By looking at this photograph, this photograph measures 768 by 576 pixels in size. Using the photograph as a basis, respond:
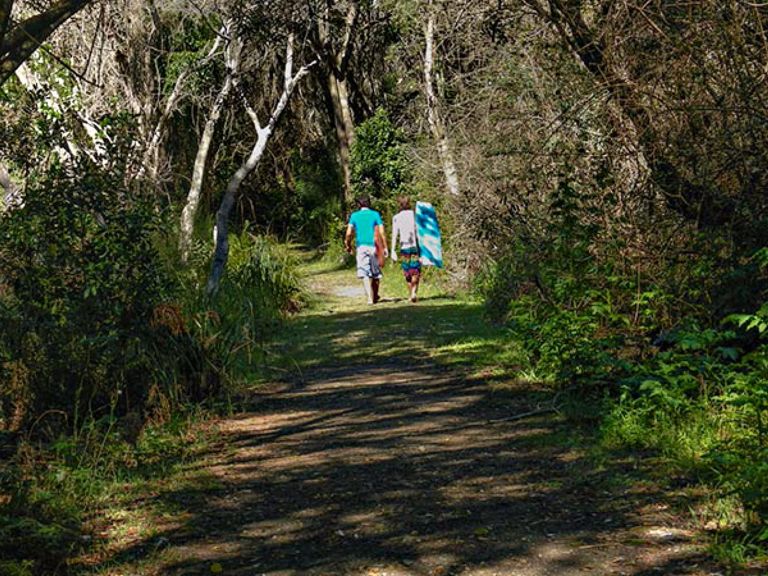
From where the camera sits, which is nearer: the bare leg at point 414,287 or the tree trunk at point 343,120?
the bare leg at point 414,287

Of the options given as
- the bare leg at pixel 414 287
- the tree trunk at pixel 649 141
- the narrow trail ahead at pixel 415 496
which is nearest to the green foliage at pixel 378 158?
the bare leg at pixel 414 287

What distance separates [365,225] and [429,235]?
7.17 ft

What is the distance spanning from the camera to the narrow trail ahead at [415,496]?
6305 mm

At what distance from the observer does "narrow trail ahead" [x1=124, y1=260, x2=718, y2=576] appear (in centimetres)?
630

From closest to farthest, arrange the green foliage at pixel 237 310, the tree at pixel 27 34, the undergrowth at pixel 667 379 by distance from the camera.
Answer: the undergrowth at pixel 667 379 → the tree at pixel 27 34 → the green foliage at pixel 237 310

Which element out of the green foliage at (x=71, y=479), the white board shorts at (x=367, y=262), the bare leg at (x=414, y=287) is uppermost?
the white board shorts at (x=367, y=262)

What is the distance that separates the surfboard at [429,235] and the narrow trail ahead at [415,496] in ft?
33.1

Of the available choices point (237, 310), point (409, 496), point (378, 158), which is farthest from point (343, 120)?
point (409, 496)

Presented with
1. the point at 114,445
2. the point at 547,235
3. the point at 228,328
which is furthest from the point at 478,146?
the point at 114,445

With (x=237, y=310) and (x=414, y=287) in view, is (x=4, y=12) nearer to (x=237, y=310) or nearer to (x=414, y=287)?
(x=237, y=310)

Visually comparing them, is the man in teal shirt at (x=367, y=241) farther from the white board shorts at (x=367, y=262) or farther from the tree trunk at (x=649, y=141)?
the tree trunk at (x=649, y=141)

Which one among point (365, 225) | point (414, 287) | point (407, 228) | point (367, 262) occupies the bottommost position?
point (414, 287)

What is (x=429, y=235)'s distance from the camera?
890 inches

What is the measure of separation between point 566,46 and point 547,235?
8.76ft
